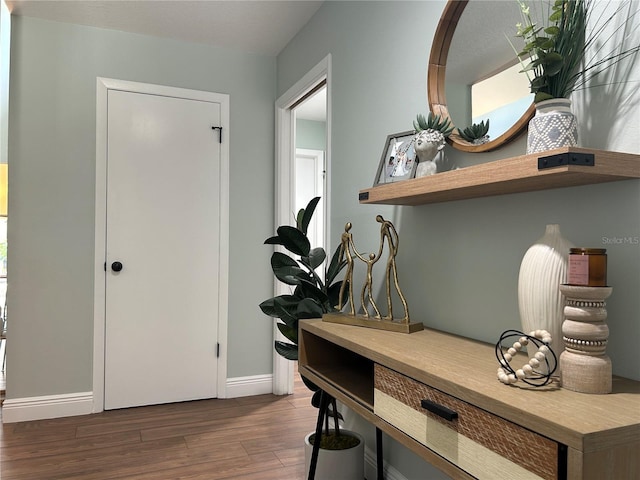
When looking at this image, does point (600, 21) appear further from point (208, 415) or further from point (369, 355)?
point (208, 415)

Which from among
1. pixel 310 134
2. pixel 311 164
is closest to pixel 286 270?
pixel 311 164

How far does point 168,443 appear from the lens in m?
2.71

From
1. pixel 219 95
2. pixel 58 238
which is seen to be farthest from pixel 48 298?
pixel 219 95

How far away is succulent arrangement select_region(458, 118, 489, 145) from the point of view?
157 centimetres

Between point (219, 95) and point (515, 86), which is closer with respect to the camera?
point (515, 86)

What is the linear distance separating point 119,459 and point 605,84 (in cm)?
260

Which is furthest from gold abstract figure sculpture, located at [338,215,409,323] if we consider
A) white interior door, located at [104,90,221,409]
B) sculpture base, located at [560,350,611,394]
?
white interior door, located at [104,90,221,409]

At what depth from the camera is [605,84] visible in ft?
3.96

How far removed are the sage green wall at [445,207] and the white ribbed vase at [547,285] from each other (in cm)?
17

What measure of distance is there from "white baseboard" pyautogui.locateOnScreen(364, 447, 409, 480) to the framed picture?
119 cm

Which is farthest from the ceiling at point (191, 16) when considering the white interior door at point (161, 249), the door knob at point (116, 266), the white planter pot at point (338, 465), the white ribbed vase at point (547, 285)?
the white planter pot at point (338, 465)

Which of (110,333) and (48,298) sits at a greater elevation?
(48,298)

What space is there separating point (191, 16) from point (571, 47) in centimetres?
249

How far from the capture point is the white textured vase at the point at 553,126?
1161 mm
